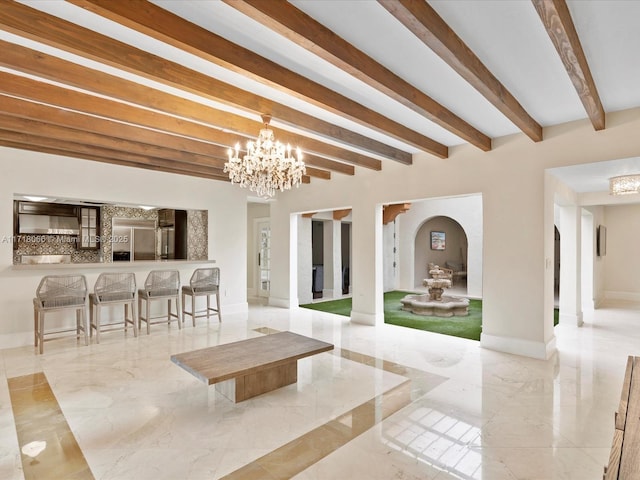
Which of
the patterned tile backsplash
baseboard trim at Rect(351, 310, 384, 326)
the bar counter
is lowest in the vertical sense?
baseboard trim at Rect(351, 310, 384, 326)

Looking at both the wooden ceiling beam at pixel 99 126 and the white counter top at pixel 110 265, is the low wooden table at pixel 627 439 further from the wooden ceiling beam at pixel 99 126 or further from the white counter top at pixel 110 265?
the white counter top at pixel 110 265

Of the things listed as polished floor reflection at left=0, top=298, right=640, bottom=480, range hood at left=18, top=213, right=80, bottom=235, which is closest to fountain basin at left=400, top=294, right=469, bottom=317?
polished floor reflection at left=0, top=298, right=640, bottom=480

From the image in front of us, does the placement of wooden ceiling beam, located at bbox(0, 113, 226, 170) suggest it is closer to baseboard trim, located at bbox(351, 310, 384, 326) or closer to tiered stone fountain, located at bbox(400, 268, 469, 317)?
baseboard trim, located at bbox(351, 310, 384, 326)

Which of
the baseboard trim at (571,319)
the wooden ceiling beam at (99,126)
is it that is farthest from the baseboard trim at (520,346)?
the wooden ceiling beam at (99,126)

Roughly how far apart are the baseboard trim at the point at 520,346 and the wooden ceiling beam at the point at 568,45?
266 cm

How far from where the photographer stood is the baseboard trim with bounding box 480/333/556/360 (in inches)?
165

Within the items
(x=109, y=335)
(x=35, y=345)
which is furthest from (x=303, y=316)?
(x=35, y=345)

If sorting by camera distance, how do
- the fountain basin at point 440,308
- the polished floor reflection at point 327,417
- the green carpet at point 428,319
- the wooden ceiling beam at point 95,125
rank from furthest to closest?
the fountain basin at point 440,308 < the green carpet at point 428,319 < the wooden ceiling beam at point 95,125 < the polished floor reflection at point 327,417

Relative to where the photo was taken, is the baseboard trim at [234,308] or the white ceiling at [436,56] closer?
the white ceiling at [436,56]

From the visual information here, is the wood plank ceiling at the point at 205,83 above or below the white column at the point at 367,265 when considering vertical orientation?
above

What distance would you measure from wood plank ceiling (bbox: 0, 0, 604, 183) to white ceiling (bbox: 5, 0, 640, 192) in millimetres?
58

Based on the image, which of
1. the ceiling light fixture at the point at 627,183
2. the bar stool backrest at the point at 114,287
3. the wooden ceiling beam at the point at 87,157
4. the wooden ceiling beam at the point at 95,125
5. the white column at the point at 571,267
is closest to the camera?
the wooden ceiling beam at the point at 95,125

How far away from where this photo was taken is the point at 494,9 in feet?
6.75

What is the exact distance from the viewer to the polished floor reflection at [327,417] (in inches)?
84.9
